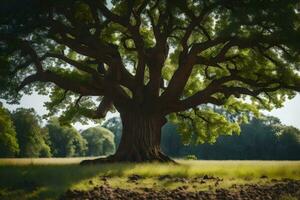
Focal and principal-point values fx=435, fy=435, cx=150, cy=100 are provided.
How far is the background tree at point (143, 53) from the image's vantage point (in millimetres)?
22922

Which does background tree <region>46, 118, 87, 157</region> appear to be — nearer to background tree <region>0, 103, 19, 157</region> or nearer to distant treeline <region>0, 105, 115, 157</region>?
distant treeline <region>0, 105, 115, 157</region>

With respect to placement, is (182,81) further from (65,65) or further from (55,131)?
(55,131)

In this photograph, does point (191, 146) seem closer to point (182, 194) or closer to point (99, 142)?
point (99, 142)

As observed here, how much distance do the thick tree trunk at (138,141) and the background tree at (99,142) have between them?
334ft

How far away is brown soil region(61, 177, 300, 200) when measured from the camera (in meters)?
12.1

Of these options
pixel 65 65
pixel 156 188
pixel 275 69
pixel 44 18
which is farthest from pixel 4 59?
pixel 275 69

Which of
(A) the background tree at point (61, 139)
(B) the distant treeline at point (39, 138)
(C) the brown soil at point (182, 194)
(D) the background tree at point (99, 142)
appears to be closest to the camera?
(C) the brown soil at point (182, 194)

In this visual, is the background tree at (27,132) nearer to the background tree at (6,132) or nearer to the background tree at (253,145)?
the background tree at (6,132)

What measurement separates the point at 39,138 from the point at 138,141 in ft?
201

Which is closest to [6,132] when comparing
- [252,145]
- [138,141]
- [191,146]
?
[138,141]

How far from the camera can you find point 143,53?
2767 cm

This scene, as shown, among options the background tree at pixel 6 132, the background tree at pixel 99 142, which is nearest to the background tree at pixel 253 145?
the background tree at pixel 99 142

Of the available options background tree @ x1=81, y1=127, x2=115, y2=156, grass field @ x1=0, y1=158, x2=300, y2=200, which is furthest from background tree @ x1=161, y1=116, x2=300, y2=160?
grass field @ x1=0, y1=158, x2=300, y2=200

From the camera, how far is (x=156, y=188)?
13898 millimetres
